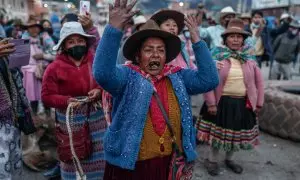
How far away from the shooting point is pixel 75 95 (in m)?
3.56

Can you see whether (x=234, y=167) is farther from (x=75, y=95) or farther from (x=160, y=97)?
(x=160, y=97)

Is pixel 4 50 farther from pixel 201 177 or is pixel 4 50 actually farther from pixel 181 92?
pixel 201 177

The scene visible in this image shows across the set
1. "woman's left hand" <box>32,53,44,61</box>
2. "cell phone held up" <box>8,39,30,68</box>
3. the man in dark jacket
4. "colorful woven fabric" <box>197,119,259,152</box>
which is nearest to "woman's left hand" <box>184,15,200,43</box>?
"cell phone held up" <box>8,39,30,68</box>

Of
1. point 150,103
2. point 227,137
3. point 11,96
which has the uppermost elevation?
point 150,103

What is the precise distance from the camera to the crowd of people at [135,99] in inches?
94.5

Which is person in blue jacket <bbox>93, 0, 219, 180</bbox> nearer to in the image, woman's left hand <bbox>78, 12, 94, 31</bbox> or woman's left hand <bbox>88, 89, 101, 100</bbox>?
woman's left hand <bbox>88, 89, 101, 100</bbox>

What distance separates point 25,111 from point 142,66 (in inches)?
56.9

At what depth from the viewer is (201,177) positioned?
447 cm

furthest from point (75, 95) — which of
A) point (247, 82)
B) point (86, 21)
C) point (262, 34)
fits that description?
point (262, 34)

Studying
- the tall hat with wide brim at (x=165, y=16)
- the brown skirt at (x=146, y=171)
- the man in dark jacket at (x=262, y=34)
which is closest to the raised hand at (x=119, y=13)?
the brown skirt at (x=146, y=171)

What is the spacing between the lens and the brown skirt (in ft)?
8.21

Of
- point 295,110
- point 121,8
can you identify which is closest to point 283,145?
point 295,110

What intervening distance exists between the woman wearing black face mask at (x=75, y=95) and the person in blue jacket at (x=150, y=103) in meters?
0.98

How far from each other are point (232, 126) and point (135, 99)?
7.26 ft
